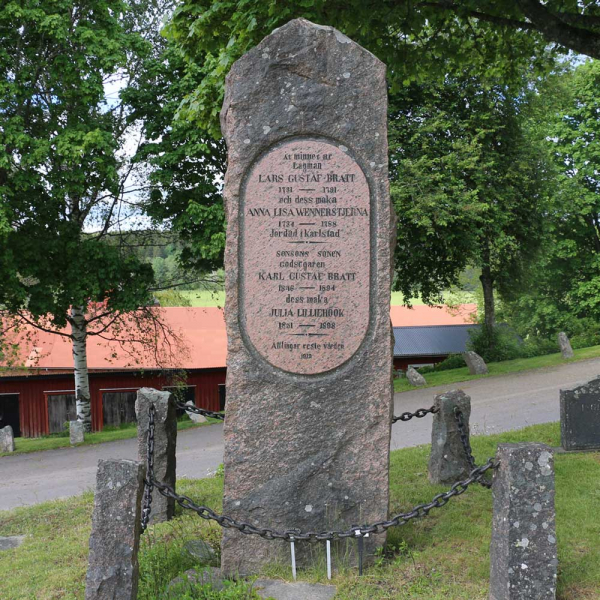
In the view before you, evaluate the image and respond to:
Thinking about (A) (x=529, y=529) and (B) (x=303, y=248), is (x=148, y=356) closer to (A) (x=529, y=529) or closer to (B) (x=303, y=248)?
(B) (x=303, y=248)

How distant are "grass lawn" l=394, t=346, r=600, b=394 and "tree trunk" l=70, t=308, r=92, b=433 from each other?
969 cm

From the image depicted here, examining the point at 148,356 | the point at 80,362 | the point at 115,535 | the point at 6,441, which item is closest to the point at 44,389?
the point at 148,356

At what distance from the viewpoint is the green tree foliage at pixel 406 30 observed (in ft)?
29.2

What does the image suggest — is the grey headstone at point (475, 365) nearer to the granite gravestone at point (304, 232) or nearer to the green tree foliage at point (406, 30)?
the green tree foliage at point (406, 30)

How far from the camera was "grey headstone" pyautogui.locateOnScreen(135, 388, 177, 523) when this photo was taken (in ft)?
23.0

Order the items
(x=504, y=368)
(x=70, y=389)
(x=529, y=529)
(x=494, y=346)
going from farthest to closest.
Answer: (x=494, y=346), (x=70, y=389), (x=504, y=368), (x=529, y=529)

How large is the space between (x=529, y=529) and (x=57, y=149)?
1345cm

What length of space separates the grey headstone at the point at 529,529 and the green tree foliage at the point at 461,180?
15888 mm

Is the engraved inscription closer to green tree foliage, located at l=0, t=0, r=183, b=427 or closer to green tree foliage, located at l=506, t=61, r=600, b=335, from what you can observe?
green tree foliage, located at l=0, t=0, r=183, b=427

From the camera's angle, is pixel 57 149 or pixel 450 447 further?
pixel 57 149

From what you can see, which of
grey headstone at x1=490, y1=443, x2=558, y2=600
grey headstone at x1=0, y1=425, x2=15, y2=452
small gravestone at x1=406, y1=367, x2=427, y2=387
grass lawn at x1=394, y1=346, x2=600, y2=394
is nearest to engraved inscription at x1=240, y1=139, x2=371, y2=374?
grey headstone at x1=490, y1=443, x2=558, y2=600

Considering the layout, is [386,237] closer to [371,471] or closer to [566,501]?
[371,471]

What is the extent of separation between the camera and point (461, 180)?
69.3ft

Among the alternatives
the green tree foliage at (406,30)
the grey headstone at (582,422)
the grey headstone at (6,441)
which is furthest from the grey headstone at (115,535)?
the grey headstone at (6,441)
